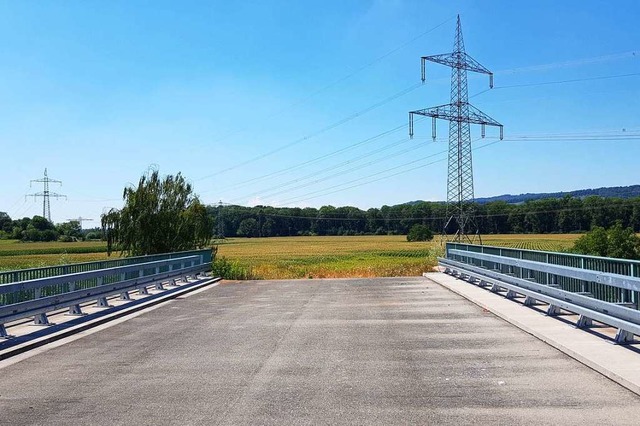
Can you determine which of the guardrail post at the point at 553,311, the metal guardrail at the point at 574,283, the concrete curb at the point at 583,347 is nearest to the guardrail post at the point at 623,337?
the metal guardrail at the point at 574,283

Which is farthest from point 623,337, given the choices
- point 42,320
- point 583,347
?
point 42,320

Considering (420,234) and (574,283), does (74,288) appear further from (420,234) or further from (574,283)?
(420,234)

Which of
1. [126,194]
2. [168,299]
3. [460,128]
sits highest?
[460,128]

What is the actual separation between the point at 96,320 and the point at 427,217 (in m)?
120

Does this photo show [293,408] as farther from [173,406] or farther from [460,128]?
[460,128]

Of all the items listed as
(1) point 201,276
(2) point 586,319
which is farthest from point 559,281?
(1) point 201,276

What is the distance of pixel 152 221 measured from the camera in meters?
30.1

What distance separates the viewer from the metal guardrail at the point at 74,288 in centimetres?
1073

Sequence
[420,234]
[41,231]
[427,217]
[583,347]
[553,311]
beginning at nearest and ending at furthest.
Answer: [583,347], [553,311], [420,234], [41,231], [427,217]

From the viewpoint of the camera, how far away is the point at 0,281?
11.5 metres

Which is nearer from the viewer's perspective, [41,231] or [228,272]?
[228,272]

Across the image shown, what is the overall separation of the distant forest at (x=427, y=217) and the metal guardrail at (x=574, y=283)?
6501 cm

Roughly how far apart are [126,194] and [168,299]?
13.3 metres

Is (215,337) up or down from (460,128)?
down
